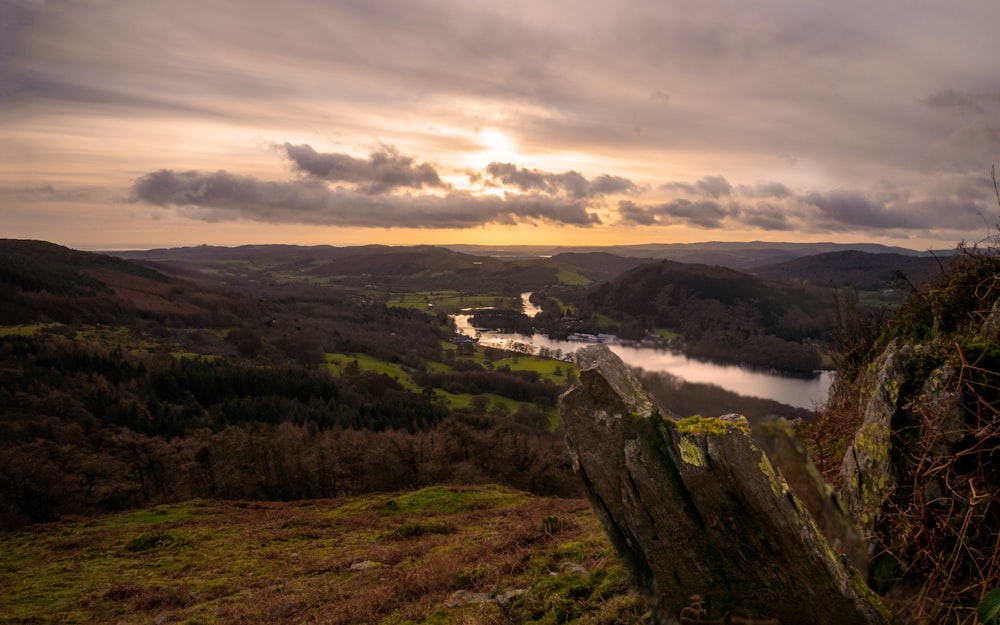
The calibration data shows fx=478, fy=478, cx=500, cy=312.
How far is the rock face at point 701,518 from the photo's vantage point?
5746mm

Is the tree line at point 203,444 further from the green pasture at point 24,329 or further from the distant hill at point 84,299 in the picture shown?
the distant hill at point 84,299

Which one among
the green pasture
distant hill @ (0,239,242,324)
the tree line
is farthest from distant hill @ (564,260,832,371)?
distant hill @ (0,239,242,324)

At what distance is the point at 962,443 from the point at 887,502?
3.88 feet

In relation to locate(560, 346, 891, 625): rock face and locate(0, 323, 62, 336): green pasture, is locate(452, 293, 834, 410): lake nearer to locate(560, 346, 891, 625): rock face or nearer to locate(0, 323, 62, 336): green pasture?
locate(560, 346, 891, 625): rock face

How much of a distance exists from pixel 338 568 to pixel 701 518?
1566 centimetres

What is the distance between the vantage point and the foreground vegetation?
10758 mm

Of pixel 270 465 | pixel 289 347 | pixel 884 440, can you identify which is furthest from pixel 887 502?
pixel 289 347

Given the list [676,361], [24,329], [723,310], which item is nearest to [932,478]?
[676,361]

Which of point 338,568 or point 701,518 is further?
point 338,568

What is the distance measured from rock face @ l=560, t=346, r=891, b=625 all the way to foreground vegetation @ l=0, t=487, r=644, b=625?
1.84m

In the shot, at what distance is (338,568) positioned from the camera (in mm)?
17656

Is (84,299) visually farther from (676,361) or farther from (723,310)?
(723,310)

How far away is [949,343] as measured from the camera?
761cm

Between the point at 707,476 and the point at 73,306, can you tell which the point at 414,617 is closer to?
the point at 707,476
